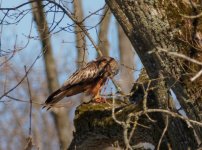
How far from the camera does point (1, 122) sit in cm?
2706

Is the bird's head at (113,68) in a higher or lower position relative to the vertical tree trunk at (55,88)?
lower

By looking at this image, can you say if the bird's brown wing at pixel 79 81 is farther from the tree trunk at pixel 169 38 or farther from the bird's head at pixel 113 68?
the tree trunk at pixel 169 38

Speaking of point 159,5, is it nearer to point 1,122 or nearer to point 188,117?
point 188,117

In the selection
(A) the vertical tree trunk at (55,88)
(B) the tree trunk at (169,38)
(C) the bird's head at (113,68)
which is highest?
(A) the vertical tree trunk at (55,88)

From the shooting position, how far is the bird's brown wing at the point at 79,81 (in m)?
6.62

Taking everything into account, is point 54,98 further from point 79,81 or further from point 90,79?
point 90,79

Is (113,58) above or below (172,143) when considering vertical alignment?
above

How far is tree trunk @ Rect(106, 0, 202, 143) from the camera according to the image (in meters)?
4.16

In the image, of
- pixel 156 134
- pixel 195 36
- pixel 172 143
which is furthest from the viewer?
pixel 156 134

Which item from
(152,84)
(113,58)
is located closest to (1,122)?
(113,58)

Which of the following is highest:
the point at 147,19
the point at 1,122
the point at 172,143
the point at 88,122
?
Result: the point at 1,122

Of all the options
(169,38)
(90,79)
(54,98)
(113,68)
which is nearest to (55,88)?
(90,79)

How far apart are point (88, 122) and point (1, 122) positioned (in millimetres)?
21957

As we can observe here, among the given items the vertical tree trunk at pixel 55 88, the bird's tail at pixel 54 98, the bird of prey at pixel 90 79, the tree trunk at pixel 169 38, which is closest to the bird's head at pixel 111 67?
the bird of prey at pixel 90 79
